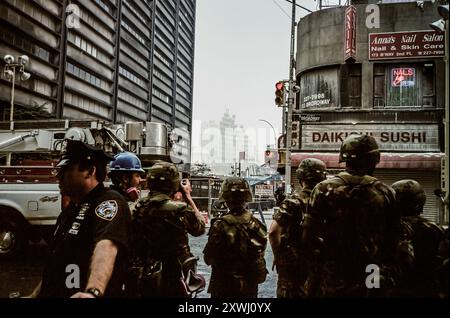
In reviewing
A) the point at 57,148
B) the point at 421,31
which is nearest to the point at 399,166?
the point at 421,31

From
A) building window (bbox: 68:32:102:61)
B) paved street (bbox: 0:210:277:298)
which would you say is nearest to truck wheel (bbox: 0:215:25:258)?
paved street (bbox: 0:210:277:298)

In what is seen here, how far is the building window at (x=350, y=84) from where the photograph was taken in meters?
18.9

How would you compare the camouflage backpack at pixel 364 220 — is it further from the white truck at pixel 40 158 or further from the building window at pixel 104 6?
the building window at pixel 104 6

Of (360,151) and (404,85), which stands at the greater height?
(404,85)

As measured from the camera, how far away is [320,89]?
773 inches

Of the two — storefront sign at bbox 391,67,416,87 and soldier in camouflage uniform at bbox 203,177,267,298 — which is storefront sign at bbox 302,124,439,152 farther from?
soldier in camouflage uniform at bbox 203,177,267,298

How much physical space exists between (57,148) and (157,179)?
300 inches

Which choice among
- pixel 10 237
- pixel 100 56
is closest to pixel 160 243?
pixel 10 237

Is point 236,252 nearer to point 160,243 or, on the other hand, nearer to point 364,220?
point 160,243

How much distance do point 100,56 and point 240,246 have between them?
70.7 metres

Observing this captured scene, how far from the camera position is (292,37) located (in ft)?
59.4

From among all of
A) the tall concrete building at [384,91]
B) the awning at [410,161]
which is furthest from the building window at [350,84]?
the awning at [410,161]

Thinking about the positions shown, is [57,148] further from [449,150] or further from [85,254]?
[449,150]

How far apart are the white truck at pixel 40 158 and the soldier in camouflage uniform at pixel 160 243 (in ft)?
18.3
